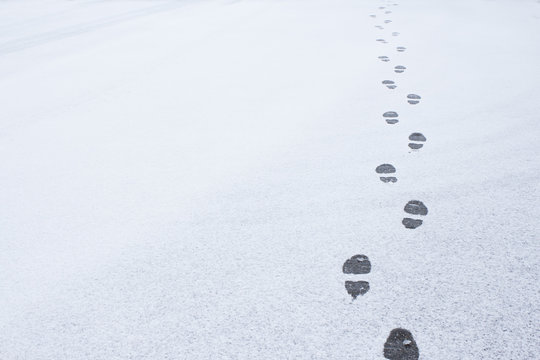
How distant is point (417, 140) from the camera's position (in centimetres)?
174

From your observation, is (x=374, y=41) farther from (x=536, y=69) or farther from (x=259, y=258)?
(x=259, y=258)

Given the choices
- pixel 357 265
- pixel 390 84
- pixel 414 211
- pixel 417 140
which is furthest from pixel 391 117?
pixel 357 265

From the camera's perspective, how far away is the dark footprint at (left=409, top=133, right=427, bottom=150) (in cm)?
170

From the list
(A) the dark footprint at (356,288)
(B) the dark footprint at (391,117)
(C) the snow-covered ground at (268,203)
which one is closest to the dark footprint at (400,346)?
(C) the snow-covered ground at (268,203)

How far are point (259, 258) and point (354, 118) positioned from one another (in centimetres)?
109

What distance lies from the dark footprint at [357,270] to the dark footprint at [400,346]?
0.45 ft

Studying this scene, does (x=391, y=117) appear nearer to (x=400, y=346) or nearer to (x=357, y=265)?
(x=357, y=265)

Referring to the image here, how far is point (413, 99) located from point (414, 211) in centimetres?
103

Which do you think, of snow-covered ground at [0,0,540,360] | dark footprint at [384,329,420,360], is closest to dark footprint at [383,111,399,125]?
snow-covered ground at [0,0,540,360]

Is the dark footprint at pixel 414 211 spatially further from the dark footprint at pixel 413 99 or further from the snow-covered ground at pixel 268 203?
the dark footprint at pixel 413 99

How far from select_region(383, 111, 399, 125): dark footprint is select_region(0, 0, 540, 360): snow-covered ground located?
4cm

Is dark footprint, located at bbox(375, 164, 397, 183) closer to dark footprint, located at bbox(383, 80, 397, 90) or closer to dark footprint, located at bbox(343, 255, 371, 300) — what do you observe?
dark footprint, located at bbox(343, 255, 371, 300)

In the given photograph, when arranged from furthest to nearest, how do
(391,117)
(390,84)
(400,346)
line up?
(390,84)
(391,117)
(400,346)

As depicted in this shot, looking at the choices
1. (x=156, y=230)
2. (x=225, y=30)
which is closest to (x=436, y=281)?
(x=156, y=230)
